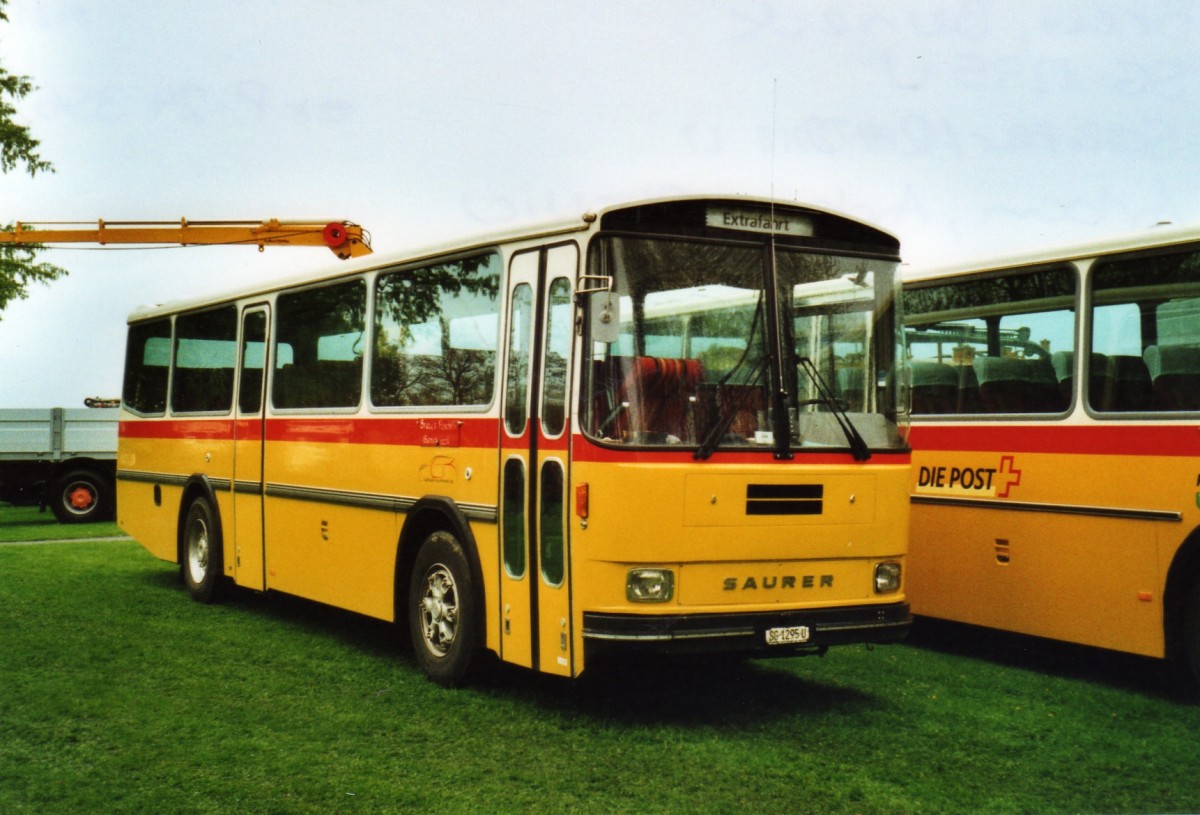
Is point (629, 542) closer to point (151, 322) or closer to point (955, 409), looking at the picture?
point (955, 409)

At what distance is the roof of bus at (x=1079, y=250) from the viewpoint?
831 centimetres

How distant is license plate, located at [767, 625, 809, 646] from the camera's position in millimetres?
7316

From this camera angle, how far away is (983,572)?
9531mm

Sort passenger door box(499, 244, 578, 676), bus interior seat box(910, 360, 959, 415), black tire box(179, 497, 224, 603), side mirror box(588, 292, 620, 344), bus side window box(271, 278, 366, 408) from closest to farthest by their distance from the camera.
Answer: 1. side mirror box(588, 292, 620, 344)
2. passenger door box(499, 244, 578, 676)
3. bus interior seat box(910, 360, 959, 415)
4. bus side window box(271, 278, 366, 408)
5. black tire box(179, 497, 224, 603)

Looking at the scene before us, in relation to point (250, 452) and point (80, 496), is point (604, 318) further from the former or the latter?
point (80, 496)

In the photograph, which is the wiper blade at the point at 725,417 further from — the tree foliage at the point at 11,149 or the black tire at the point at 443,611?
the tree foliage at the point at 11,149

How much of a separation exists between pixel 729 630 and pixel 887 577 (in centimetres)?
117

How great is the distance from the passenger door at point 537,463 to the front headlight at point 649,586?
39cm

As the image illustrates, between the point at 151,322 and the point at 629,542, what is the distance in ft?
29.9

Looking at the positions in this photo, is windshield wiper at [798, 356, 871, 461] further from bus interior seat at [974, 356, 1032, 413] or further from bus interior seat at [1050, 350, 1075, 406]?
bus interior seat at [974, 356, 1032, 413]

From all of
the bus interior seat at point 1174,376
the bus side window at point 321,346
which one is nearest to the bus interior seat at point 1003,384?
the bus interior seat at point 1174,376

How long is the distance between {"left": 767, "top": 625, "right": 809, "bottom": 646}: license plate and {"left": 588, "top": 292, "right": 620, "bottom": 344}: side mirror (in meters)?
1.84

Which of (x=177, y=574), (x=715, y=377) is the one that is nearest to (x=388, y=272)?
(x=715, y=377)

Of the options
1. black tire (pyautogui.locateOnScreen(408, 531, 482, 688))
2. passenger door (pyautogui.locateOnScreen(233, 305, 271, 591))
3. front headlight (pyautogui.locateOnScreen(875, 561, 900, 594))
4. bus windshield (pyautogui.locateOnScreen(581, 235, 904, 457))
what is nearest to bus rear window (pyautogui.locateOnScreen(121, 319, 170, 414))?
passenger door (pyautogui.locateOnScreen(233, 305, 271, 591))
